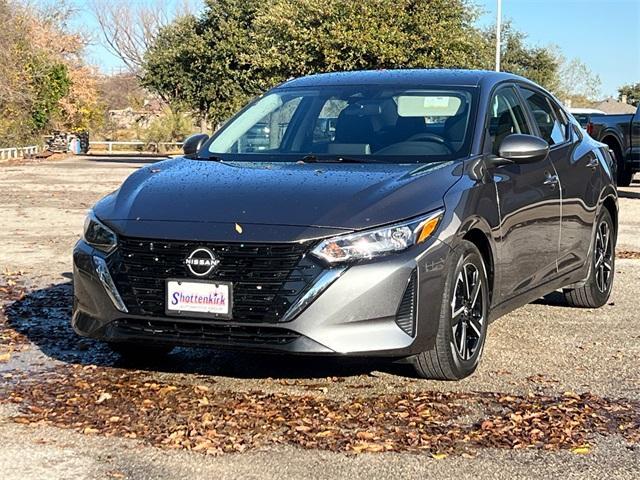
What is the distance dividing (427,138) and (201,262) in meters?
1.79

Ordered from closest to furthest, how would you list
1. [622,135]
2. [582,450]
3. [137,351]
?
[582,450]
[137,351]
[622,135]

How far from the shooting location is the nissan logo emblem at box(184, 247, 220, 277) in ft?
16.4

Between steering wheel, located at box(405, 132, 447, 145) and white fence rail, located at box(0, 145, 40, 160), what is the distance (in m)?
39.0

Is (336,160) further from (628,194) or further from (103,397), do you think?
(628,194)

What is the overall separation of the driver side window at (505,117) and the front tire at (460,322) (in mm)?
897

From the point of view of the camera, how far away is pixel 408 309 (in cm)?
501

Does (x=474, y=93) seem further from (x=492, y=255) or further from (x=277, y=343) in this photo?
(x=277, y=343)

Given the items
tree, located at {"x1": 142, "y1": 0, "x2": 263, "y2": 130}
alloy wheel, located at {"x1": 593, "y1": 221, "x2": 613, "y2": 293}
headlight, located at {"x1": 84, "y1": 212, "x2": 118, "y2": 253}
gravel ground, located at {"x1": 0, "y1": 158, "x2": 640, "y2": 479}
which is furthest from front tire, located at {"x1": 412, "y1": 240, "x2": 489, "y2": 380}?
tree, located at {"x1": 142, "y1": 0, "x2": 263, "y2": 130}

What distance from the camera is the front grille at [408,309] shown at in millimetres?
4980

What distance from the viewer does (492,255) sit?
5.84 m

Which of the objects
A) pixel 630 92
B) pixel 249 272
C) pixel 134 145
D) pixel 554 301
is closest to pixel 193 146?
pixel 249 272

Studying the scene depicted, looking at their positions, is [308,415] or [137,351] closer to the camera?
[308,415]

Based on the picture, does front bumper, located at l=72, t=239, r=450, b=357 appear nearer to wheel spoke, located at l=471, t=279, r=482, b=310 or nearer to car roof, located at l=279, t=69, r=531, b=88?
wheel spoke, located at l=471, t=279, r=482, b=310

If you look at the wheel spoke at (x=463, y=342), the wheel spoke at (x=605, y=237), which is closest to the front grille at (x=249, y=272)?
the wheel spoke at (x=463, y=342)
